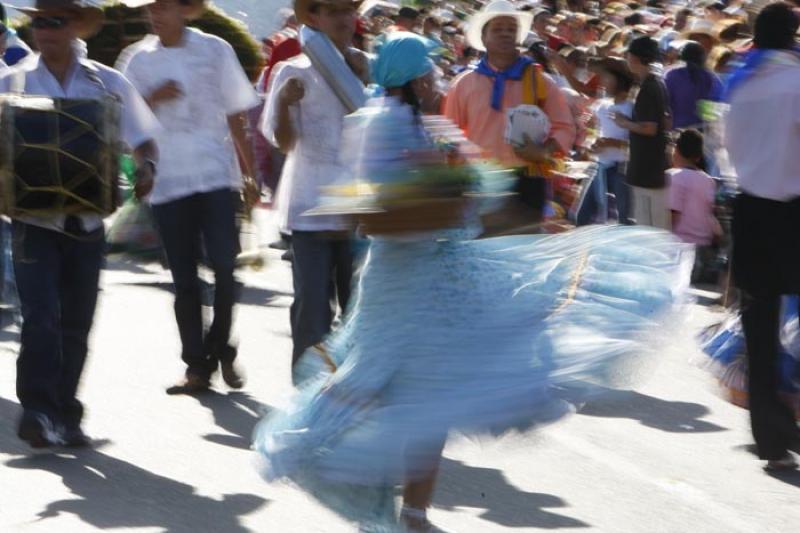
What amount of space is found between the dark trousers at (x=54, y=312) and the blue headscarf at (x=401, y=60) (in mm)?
2203

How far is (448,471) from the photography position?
7.21 m

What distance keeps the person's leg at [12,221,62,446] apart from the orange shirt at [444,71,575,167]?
2371 millimetres

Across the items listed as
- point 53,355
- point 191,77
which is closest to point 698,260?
point 191,77

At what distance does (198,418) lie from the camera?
8180mm

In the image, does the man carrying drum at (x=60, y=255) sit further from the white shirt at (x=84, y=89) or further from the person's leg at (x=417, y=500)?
the person's leg at (x=417, y=500)

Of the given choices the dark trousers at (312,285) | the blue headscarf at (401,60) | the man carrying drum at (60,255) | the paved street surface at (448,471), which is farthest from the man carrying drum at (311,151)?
the blue headscarf at (401,60)

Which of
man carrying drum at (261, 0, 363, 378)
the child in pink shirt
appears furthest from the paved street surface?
the child in pink shirt

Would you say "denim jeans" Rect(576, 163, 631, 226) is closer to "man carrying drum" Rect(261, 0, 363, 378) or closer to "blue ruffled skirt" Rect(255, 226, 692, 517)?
"man carrying drum" Rect(261, 0, 363, 378)

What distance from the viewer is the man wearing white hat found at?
8.72m

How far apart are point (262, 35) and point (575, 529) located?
16138 mm

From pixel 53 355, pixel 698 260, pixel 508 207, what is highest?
pixel 508 207

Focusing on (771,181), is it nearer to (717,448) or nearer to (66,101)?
(717,448)

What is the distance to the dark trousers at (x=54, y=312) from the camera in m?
7.36

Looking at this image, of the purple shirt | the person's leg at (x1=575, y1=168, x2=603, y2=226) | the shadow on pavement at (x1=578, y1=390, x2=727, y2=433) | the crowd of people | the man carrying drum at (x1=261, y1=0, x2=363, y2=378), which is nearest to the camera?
the crowd of people
